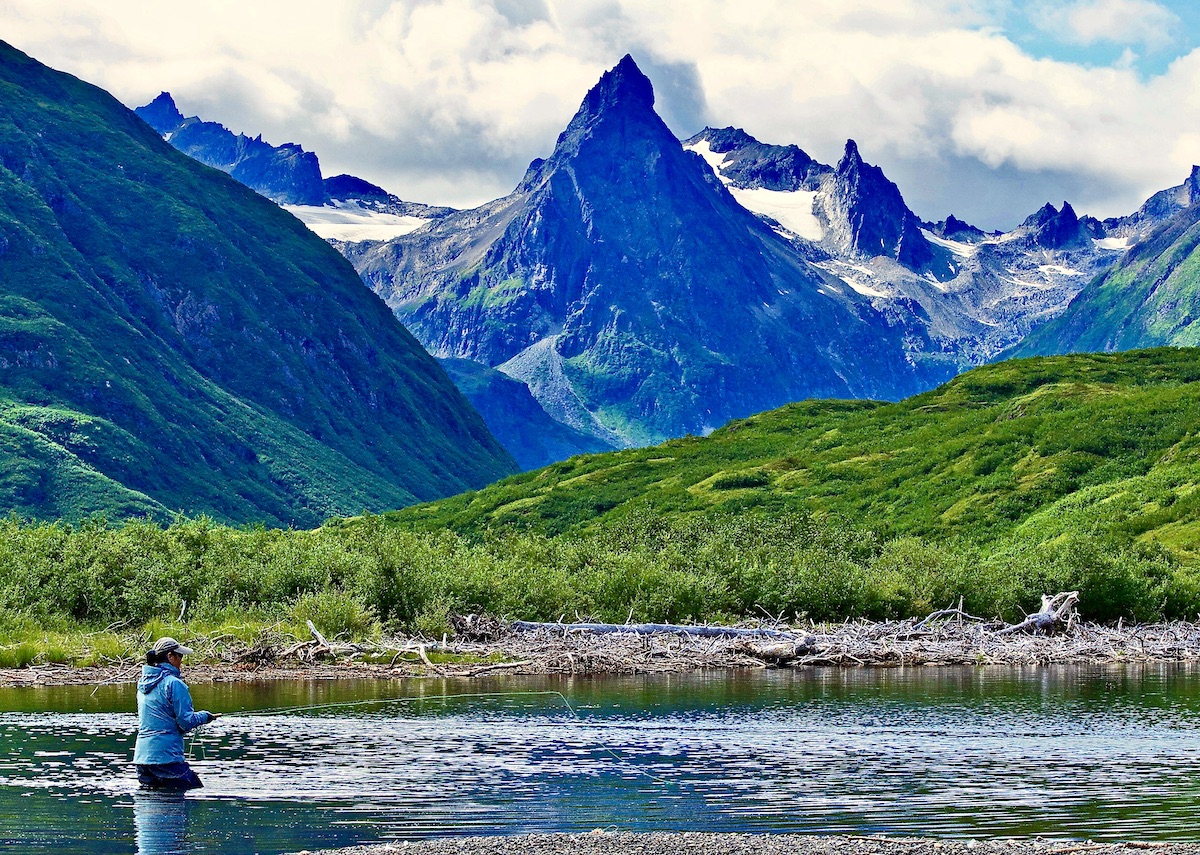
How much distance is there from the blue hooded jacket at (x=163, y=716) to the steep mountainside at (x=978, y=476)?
8268cm

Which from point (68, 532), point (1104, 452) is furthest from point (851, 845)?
point (1104, 452)

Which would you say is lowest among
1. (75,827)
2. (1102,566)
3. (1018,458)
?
(75,827)

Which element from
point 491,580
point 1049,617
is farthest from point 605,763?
point 1049,617

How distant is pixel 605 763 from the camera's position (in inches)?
1432

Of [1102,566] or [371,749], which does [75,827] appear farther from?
[1102,566]

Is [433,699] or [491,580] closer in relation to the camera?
[433,699]

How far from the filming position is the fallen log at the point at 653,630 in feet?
227

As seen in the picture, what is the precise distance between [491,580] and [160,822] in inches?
1800

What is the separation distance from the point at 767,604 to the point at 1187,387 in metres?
96.0

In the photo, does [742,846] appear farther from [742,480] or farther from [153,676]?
[742,480]

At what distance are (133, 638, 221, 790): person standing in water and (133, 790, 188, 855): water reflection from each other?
497 mm

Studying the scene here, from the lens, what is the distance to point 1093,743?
4025 cm

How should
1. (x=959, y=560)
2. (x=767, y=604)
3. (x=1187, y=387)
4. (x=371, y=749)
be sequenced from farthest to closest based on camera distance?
1. (x=1187, y=387)
2. (x=959, y=560)
3. (x=767, y=604)
4. (x=371, y=749)

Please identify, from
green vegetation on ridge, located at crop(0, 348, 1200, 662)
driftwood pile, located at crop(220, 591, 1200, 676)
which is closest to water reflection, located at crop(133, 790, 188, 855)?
driftwood pile, located at crop(220, 591, 1200, 676)
